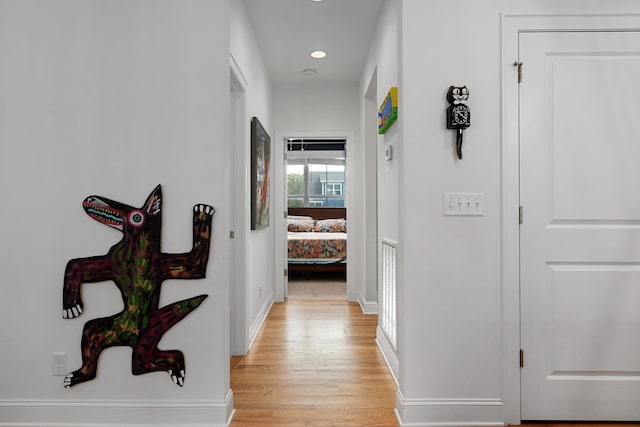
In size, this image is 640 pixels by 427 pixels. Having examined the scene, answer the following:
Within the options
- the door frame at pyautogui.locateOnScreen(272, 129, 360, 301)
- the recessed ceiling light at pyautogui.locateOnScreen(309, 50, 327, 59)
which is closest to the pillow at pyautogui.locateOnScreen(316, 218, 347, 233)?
the door frame at pyautogui.locateOnScreen(272, 129, 360, 301)

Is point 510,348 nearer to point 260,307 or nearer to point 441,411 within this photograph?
point 441,411

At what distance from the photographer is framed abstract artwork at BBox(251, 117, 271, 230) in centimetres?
335

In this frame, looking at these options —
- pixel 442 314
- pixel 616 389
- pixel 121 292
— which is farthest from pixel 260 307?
pixel 616 389

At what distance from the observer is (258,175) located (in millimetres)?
3535

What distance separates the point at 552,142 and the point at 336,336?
2278mm

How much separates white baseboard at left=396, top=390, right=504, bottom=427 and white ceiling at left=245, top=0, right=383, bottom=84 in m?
2.72

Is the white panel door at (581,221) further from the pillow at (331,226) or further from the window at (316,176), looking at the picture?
the window at (316,176)

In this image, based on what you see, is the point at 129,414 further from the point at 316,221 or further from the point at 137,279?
the point at 316,221

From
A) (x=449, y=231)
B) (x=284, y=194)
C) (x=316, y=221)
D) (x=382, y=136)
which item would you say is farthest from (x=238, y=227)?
(x=316, y=221)

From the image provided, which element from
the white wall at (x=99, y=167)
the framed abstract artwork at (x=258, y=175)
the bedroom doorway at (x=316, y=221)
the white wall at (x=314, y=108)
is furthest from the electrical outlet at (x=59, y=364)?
the white wall at (x=314, y=108)

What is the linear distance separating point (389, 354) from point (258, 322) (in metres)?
1.36

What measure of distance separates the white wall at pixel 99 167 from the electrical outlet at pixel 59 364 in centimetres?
4

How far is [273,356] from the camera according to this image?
296 cm

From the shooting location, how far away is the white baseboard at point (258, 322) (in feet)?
10.7
